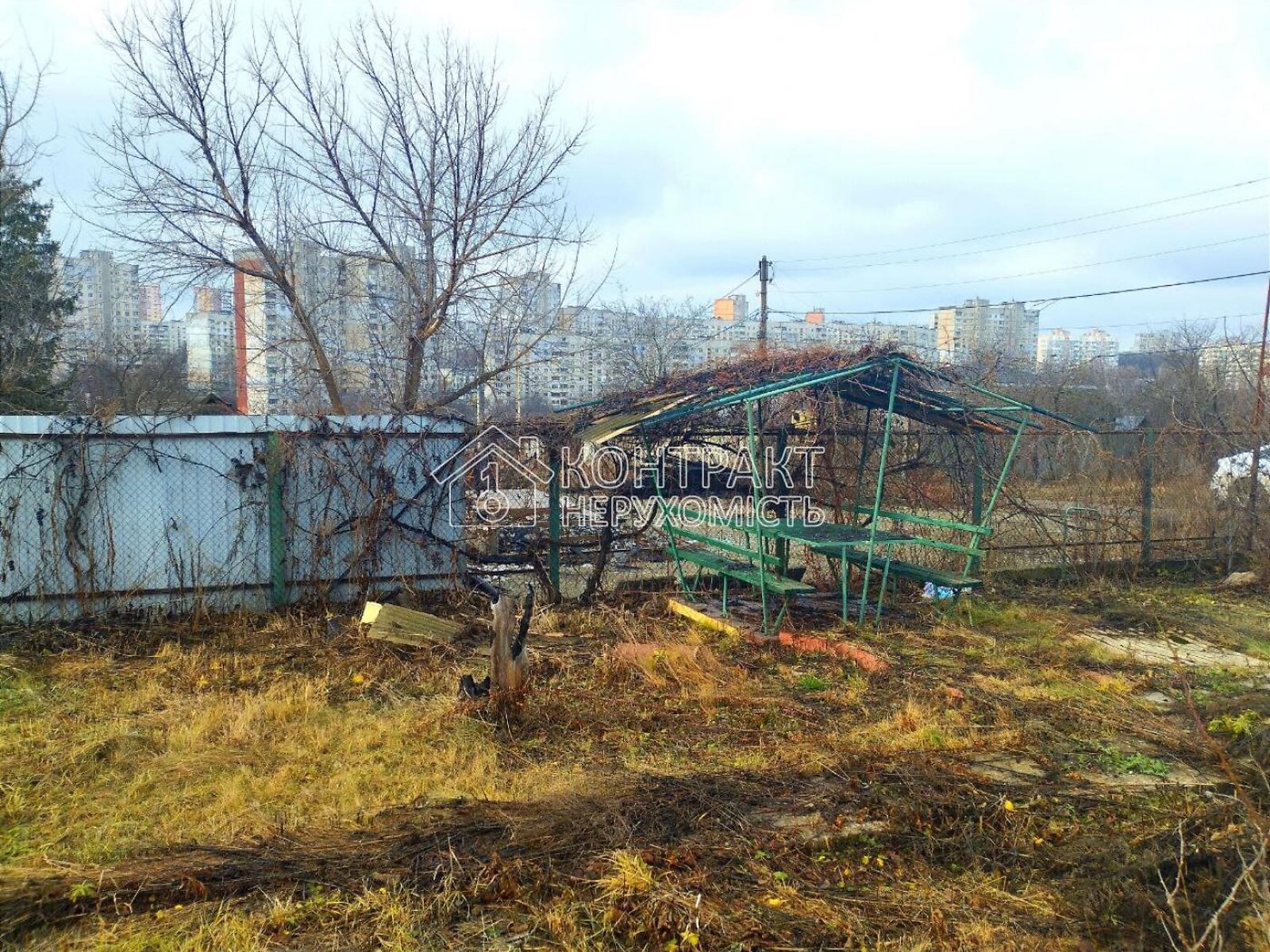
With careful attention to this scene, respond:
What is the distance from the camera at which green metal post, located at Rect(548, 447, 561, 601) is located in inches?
348

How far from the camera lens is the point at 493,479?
29.5 ft

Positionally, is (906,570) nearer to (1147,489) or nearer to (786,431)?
(786,431)

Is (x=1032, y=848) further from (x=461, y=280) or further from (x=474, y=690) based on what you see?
(x=461, y=280)

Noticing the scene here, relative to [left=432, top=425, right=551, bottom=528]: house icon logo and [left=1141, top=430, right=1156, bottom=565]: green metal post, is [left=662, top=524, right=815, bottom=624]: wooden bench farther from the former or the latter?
[left=1141, top=430, right=1156, bottom=565]: green metal post

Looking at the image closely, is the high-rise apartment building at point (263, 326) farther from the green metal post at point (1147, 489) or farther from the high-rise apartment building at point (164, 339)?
the green metal post at point (1147, 489)

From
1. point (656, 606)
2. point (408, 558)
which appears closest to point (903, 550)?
point (656, 606)

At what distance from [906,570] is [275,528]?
6403mm

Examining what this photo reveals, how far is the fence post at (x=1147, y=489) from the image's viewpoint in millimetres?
10867

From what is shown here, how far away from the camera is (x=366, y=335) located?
12.8m

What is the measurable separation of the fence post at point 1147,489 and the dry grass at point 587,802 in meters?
4.61

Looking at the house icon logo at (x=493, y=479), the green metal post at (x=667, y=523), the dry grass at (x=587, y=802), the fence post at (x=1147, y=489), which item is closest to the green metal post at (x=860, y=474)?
the green metal post at (x=667, y=523)

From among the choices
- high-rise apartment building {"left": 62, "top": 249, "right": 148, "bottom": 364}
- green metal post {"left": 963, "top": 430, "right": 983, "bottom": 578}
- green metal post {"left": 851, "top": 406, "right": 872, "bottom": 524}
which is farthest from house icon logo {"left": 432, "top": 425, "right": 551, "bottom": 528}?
high-rise apartment building {"left": 62, "top": 249, "right": 148, "bottom": 364}

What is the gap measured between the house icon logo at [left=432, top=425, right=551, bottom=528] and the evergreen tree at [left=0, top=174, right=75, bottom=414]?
759 centimetres

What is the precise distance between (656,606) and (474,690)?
3.55 m
